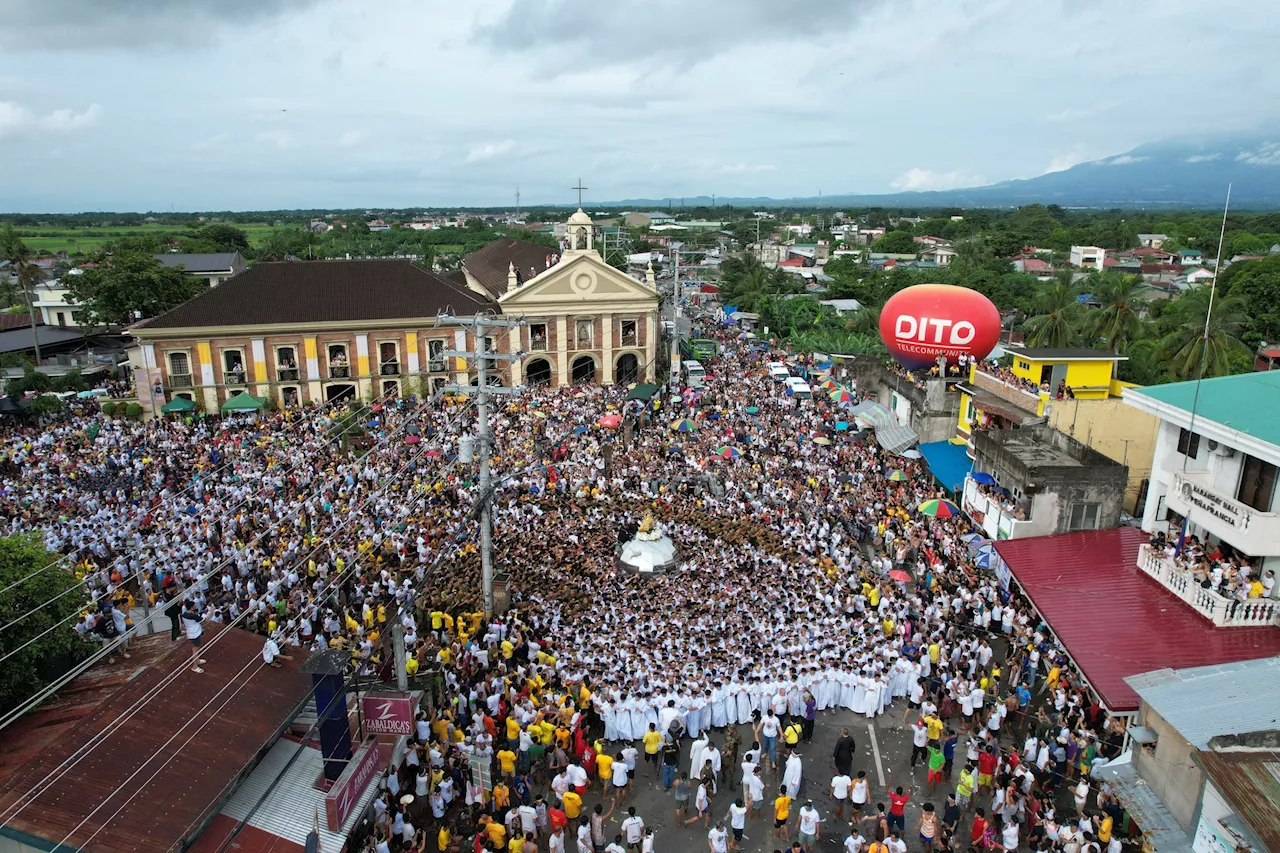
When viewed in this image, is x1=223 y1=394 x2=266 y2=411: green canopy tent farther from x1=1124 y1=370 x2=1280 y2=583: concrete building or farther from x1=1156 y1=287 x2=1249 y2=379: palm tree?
x1=1156 y1=287 x2=1249 y2=379: palm tree

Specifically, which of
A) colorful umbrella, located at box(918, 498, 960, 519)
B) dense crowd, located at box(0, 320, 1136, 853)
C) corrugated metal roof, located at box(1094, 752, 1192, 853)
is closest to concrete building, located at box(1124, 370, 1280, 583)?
dense crowd, located at box(0, 320, 1136, 853)

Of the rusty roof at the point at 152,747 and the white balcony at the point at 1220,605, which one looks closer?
the rusty roof at the point at 152,747

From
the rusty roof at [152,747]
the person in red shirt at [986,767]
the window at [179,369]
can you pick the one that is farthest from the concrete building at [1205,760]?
the window at [179,369]

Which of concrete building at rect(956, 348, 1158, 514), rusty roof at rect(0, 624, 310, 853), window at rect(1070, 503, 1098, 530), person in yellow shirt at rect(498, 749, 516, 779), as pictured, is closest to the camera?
rusty roof at rect(0, 624, 310, 853)

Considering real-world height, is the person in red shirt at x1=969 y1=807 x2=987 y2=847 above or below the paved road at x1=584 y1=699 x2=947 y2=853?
above

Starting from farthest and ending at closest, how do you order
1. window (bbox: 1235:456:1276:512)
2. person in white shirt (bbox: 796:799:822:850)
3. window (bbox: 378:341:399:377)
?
window (bbox: 378:341:399:377) → window (bbox: 1235:456:1276:512) → person in white shirt (bbox: 796:799:822:850)

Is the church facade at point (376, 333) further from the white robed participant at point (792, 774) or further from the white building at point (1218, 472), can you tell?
the white robed participant at point (792, 774)

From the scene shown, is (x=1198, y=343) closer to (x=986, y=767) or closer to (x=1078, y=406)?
(x=1078, y=406)

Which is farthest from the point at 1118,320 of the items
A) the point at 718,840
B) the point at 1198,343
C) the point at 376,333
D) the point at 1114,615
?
the point at 718,840
